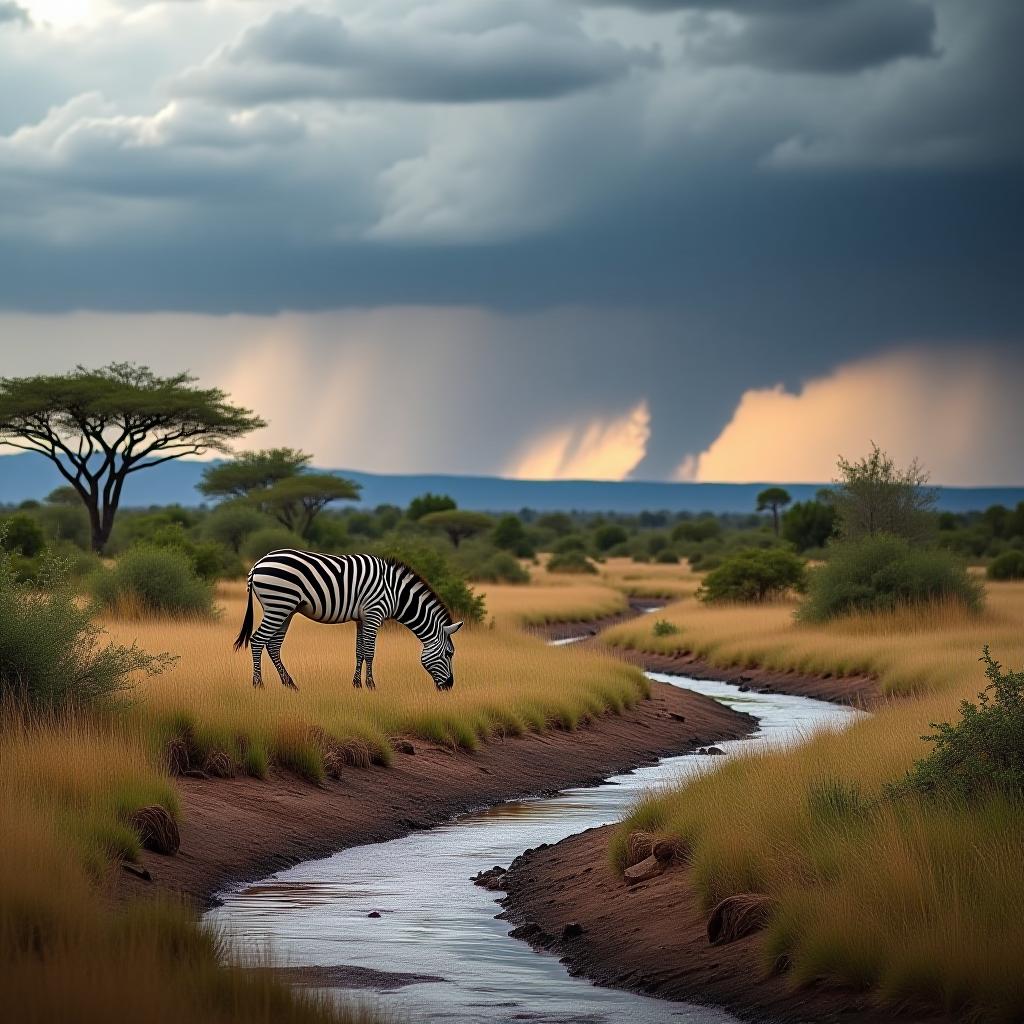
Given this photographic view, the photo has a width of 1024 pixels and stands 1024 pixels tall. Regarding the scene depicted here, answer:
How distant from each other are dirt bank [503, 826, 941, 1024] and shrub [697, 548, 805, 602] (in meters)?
41.7

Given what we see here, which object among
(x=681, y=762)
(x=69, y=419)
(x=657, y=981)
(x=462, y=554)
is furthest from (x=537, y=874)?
(x=462, y=554)

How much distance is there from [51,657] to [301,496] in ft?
213

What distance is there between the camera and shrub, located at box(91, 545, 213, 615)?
37.1m

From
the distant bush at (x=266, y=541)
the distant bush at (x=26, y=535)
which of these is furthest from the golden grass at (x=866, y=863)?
the distant bush at (x=266, y=541)

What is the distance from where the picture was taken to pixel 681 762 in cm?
2395

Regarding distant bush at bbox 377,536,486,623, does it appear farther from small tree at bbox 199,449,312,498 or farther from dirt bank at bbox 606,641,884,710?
small tree at bbox 199,449,312,498

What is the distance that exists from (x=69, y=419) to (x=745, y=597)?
27.7 meters

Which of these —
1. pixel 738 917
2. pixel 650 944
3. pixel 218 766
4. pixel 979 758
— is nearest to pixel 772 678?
pixel 218 766

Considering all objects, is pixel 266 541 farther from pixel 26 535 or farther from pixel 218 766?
pixel 218 766

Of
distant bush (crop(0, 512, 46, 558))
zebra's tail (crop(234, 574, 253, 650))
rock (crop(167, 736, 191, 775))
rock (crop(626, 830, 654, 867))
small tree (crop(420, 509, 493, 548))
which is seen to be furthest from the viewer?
small tree (crop(420, 509, 493, 548))

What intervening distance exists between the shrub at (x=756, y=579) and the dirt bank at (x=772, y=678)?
33.6 feet

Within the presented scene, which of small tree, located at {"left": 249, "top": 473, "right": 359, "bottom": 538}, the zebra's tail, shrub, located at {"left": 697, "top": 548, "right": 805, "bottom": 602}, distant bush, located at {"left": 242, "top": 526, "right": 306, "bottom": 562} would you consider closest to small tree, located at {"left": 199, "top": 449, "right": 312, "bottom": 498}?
small tree, located at {"left": 249, "top": 473, "right": 359, "bottom": 538}

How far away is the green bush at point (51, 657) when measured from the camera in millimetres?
16594

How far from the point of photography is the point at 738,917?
1123 cm
